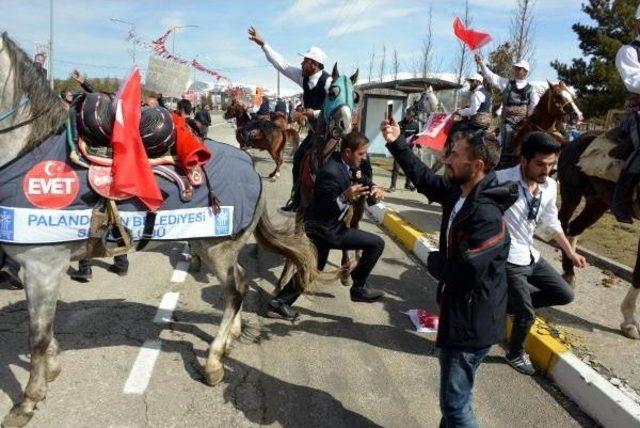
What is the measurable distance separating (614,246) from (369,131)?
10.4 metres

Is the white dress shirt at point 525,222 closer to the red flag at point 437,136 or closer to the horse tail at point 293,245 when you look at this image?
the horse tail at point 293,245

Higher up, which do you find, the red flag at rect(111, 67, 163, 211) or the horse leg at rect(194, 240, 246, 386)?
the red flag at rect(111, 67, 163, 211)

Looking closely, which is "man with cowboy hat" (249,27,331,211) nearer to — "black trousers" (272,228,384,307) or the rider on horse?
"black trousers" (272,228,384,307)

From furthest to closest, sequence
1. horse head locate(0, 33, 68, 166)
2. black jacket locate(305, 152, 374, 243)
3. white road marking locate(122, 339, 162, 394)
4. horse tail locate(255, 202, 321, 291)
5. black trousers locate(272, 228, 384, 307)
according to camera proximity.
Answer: black trousers locate(272, 228, 384, 307) → black jacket locate(305, 152, 374, 243) → horse tail locate(255, 202, 321, 291) → white road marking locate(122, 339, 162, 394) → horse head locate(0, 33, 68, 166)

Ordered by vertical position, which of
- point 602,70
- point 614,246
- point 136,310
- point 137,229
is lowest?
point 136,310

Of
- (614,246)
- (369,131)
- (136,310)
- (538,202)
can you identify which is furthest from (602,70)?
(136,310)

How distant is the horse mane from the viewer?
286 centimetres

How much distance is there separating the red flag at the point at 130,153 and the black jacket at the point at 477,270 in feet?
5.90

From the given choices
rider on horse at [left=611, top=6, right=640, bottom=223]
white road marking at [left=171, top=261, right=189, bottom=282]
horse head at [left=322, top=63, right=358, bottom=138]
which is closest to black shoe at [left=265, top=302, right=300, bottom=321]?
white road marking at [left=171, top=261, right=189, bottom=282]

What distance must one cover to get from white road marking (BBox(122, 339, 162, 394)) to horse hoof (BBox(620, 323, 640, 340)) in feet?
13.1

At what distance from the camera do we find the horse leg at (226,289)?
11.5 feet

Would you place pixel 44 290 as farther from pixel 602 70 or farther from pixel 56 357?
pixel 602 70

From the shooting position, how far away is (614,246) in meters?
7.68

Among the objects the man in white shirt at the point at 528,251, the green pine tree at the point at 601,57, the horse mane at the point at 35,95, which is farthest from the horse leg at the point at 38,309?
the green pine tree at the point at 601,57
